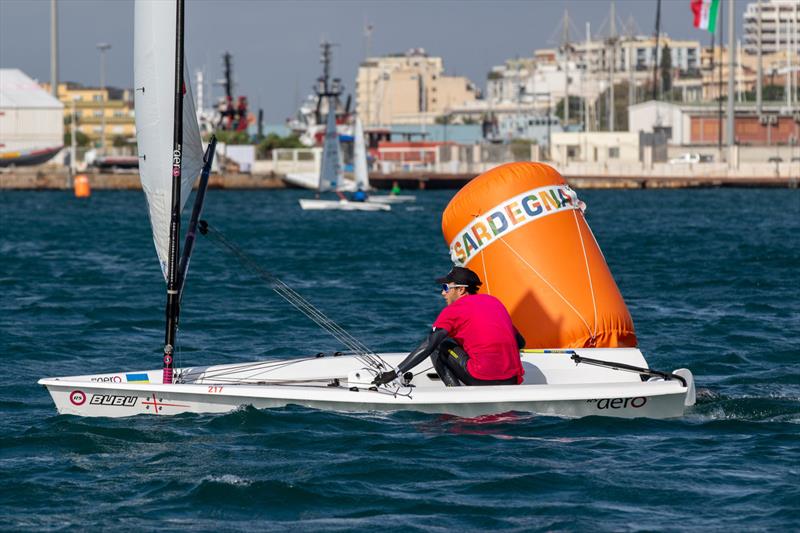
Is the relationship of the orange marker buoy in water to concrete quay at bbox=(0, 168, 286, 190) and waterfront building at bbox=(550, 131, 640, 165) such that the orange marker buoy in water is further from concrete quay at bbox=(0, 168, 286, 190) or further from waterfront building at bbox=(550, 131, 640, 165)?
waterfront building at bbox=(550, 131, 640, 165)

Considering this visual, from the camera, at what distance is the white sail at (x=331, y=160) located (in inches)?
2714

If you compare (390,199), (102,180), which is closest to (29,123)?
(102,180)

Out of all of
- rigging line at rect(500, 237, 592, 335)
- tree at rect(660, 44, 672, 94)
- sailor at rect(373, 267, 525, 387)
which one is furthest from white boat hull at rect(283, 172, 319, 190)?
sailor at rect(373, 267, 525, 387)

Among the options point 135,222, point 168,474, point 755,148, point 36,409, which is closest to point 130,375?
point 36,409

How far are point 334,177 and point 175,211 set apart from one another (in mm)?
58308

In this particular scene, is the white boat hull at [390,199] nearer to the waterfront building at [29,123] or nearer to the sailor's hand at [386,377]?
the waterfront building at [29,123]

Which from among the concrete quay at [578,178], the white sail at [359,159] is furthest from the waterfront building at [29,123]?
the white sail at [359,159]

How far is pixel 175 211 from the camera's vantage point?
1333 centimetres

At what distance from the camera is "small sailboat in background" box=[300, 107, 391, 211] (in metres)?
69.1

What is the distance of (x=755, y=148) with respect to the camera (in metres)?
106

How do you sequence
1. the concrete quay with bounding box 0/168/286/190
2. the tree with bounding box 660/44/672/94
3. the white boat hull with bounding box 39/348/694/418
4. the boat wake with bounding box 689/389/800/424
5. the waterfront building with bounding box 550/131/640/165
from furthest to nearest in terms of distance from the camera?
the tree with bounding box 660/44/672/94
the waterfront building with bounding box 550/131/640/165
the concrete quay with bounding box 0/168/286/190
the boat wake with bounding box 689/389/800/424
the white boat hull with bounding box 39/348/694/418

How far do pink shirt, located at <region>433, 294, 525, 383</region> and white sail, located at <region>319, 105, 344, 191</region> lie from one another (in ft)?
179

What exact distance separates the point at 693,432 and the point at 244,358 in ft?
23.7

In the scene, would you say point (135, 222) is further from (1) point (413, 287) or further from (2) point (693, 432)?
(2) point (693, 432)
